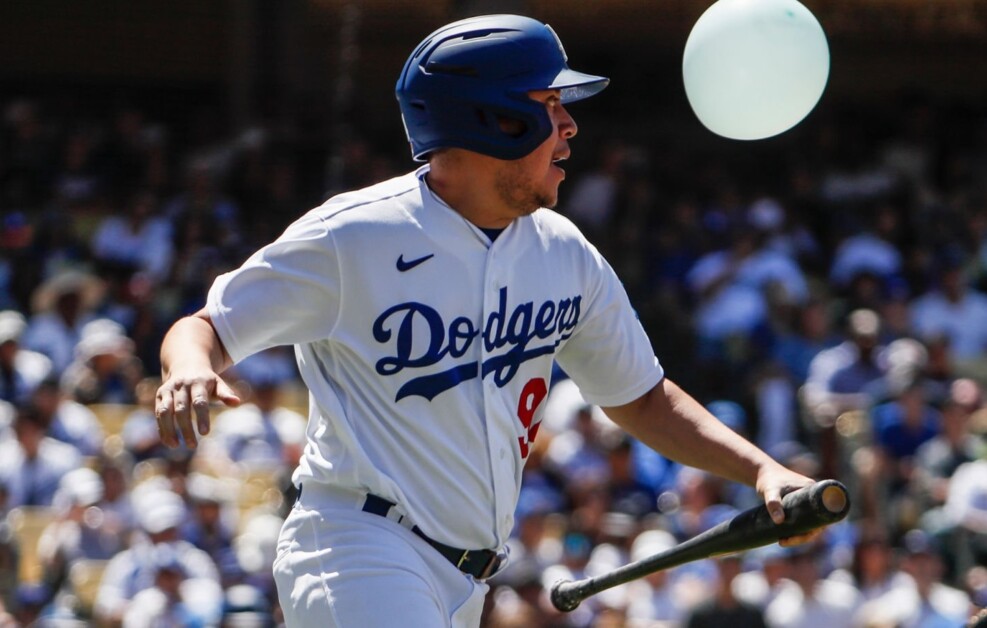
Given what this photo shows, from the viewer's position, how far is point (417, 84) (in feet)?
12.2

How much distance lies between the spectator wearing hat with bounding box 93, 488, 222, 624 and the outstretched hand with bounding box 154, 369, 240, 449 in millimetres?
5896

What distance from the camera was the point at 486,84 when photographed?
3.64 metres

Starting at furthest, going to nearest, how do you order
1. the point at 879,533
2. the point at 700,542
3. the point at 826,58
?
the point at 879,533 → the point at 826,58 → the point at 700,542

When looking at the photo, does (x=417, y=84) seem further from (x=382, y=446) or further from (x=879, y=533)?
(x=879, y=533)

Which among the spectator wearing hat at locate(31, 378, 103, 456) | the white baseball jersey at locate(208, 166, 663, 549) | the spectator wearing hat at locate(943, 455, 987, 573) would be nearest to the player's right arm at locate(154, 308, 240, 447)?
the white baseball jersey at locate(208, 166, 663, 549)

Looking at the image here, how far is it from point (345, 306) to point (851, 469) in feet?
24.8

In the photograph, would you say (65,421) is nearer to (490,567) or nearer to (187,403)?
(490,567)

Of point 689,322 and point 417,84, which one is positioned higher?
point 417,84

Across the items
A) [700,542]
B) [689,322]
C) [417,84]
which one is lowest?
[689,322]

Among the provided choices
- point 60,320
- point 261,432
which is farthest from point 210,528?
point 60,320

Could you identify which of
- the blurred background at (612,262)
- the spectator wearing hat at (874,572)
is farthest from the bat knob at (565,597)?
the spectator wearing hat at (874,572)

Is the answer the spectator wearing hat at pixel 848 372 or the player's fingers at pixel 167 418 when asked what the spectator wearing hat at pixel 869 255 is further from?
the player's fingers at pixel 167 418

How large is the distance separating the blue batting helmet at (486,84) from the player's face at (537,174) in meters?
0.03

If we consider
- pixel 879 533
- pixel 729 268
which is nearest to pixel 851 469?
pixel 879 533
